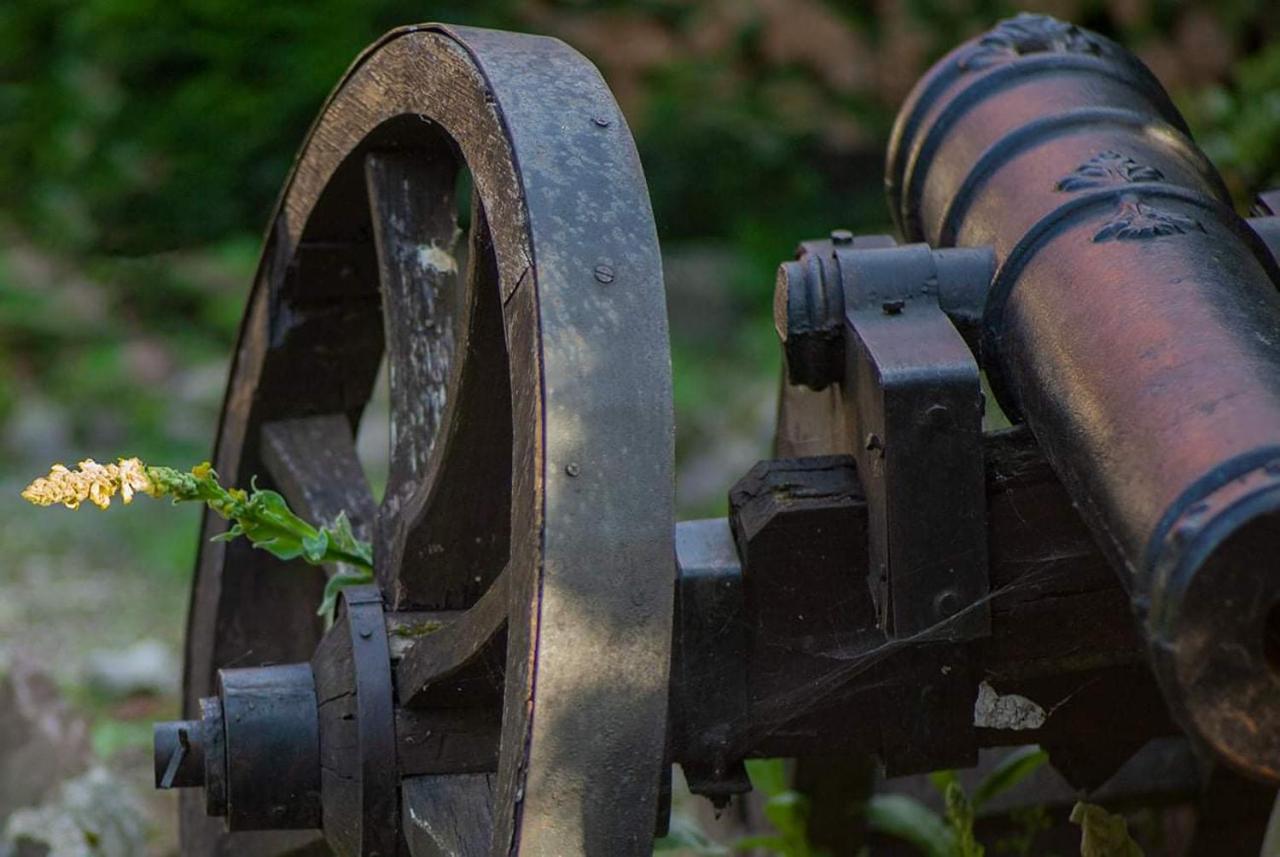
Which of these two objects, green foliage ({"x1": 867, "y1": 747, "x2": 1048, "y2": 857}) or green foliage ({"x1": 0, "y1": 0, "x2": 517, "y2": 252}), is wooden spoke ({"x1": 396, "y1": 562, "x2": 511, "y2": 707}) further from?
green foliage ({"x1": 0, "y1": 0, "x2": 517, "y2": 252})

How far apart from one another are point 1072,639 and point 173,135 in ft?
16.9

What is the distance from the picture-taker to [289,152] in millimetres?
6418

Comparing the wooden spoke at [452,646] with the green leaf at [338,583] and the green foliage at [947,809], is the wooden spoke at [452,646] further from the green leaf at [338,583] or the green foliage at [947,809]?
the green foliage at [947,809]

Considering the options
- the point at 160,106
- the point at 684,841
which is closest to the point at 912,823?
the point at 684,841

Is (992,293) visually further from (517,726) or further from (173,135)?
(173,135)

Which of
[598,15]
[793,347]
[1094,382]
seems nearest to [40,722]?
[793,347]

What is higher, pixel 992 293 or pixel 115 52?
pixel 992 293

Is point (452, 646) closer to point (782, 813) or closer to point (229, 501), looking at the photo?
point (229, 501)

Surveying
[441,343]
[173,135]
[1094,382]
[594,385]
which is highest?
[594,385]

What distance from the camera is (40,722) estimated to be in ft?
10.1

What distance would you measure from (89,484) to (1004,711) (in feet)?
2.89

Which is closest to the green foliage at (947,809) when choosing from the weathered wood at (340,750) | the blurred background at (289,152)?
the weathered wood at (340,750)

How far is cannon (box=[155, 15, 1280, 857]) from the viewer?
4.77 ft

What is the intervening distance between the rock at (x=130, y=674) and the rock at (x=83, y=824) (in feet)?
3.27
